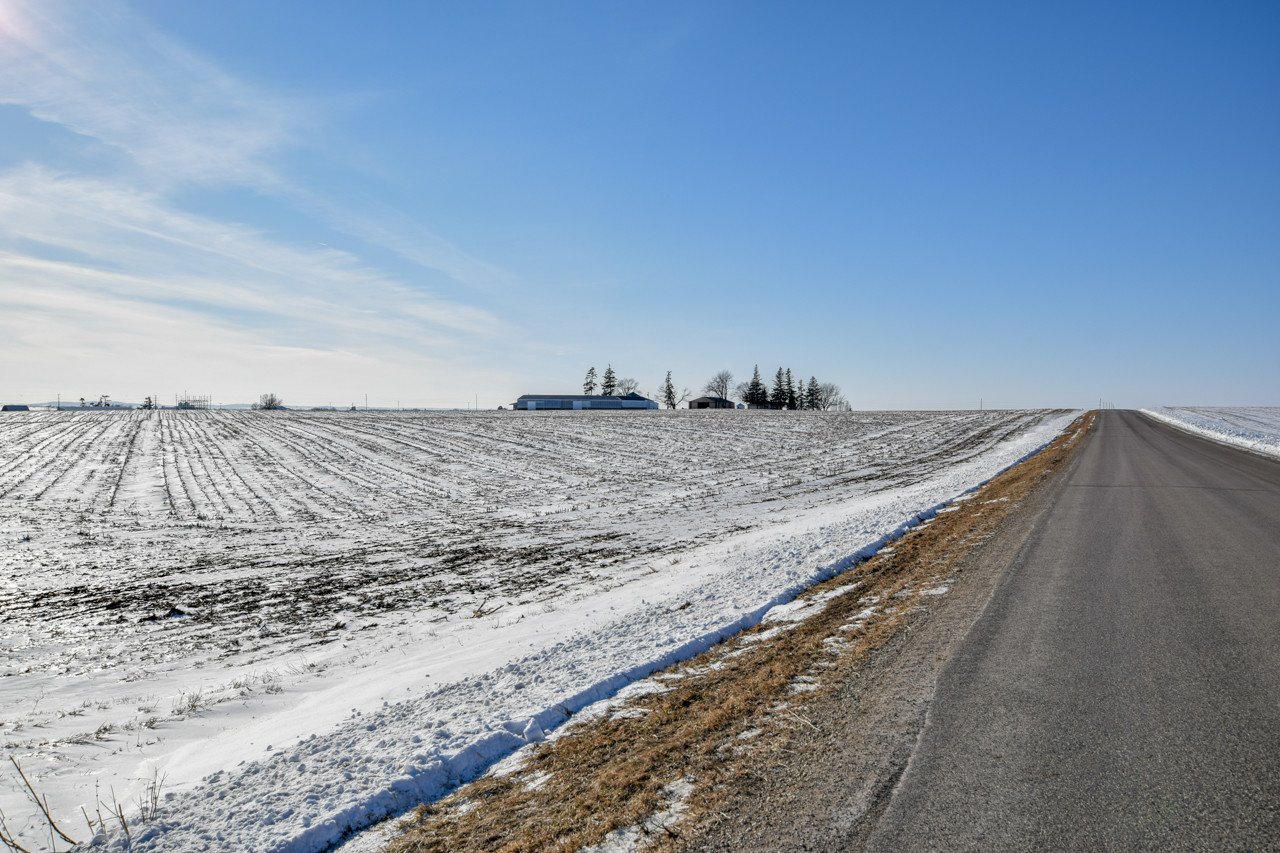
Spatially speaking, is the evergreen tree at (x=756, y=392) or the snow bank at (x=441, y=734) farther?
the evergreen tree at (x=756, y=392)

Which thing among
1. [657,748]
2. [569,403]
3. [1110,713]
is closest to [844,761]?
[657,748]

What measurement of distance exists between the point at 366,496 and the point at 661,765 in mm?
24478

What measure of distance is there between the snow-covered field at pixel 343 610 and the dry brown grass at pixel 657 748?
49 centimetres

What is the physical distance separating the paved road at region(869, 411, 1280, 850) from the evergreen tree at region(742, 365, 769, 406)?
5293 inches

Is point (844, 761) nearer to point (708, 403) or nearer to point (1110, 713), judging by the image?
point (1110, 713)

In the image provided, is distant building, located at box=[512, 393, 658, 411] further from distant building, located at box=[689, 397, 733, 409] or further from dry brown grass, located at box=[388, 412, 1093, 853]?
dry brown grass, located at box=[388, 412, 1093, 853]

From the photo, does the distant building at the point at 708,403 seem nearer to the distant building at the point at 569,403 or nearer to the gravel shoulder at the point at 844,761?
the distant building at the point at 569,403

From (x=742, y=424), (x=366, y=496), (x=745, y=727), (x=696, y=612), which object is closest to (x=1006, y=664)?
(x=745, y=727)

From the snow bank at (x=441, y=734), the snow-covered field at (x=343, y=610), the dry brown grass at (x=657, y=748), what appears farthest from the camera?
the snow-covered field at (x=343, y=610)

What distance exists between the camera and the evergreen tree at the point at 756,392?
14250cm

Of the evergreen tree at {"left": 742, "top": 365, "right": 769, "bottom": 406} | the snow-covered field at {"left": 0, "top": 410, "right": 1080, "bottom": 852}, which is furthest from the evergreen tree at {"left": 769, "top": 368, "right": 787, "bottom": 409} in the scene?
the snow-covered field at {"left": 0, "top": 410, "right": 1080, "bottom": 852}

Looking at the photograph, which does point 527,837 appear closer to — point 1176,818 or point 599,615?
point 1176,818

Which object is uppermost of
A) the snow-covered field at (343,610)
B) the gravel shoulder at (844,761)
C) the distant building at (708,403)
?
the distant building at (708,403)

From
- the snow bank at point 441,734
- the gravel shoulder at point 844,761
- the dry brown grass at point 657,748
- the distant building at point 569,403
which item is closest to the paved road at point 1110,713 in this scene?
the gravel shoulder at point 844,761
